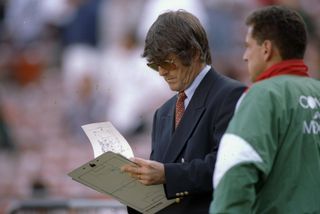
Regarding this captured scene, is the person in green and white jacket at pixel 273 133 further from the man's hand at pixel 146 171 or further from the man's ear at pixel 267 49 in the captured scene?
the man's hand at pixel 146 171

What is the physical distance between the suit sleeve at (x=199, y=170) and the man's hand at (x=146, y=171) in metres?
0.04

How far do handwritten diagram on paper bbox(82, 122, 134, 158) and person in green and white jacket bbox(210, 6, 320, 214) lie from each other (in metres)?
0.77

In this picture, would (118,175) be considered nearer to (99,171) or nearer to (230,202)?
(99,171)

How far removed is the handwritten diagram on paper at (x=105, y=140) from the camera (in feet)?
16.2

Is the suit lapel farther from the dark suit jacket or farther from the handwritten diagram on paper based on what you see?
the handwritten diagram on paper

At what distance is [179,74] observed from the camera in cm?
503

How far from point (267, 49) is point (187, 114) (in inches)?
27.7

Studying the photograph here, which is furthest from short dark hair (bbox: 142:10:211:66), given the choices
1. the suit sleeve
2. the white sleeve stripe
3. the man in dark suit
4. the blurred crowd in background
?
the blurred crowd in background

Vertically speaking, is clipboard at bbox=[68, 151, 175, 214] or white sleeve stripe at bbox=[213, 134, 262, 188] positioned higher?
white sleeve stripe at bbox=[213, 134, 262, 188]

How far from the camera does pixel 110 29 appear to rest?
12.5 meters

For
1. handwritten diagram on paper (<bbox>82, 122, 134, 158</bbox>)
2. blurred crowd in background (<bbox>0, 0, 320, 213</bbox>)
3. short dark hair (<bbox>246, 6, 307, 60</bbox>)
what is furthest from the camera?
blurred crowd in background (<bbox>0, 0, 320, 213</bbox>)

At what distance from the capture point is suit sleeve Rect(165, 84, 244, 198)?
480 centimetres

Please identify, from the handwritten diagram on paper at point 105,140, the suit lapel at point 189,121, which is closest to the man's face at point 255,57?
the suit lapel at point 189,121

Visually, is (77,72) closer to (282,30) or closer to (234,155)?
(282,30)
